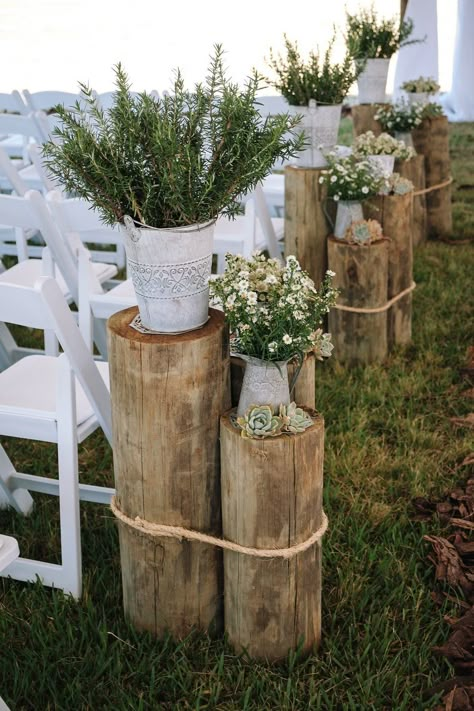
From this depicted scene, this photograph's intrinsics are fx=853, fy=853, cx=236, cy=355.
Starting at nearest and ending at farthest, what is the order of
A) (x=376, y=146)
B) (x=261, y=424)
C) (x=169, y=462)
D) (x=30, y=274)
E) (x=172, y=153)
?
(x=172, y=153), (x=261, y=424), (x=169, y=462), (x=30, y=274), (x=376, y=146)

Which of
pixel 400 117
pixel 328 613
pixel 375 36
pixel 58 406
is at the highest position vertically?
pixel 375 36

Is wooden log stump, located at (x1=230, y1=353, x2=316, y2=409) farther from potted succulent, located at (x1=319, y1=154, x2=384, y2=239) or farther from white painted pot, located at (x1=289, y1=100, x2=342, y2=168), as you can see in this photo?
white painted pot, located at (x1=289, y1=100, x2=342, y2=168)

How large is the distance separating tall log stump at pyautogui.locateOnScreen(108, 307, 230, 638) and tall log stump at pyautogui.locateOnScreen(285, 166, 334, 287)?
1.85m

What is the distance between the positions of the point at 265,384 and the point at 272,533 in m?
0.33

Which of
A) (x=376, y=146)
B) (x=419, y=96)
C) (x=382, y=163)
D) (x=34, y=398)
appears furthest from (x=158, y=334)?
(x=419, y=96)

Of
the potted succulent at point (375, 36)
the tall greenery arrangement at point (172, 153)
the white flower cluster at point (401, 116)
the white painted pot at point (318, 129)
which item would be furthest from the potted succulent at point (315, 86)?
the tall greenery arrangement at point (172, 153)

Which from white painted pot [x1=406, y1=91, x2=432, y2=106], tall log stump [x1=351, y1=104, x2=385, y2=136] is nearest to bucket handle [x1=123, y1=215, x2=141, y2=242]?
tall log stump [x1=351, y1=104, x2=385, y2=136]

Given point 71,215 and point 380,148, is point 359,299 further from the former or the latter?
point 71,215

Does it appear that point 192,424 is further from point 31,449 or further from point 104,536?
point 31,449

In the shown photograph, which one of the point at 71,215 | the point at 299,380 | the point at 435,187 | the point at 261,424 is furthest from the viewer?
the point at 435,187

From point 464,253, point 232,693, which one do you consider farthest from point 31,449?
point 464,253

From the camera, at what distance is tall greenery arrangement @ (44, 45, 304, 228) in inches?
68.4

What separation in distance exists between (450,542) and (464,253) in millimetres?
3112

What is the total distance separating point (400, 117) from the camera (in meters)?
5.14
